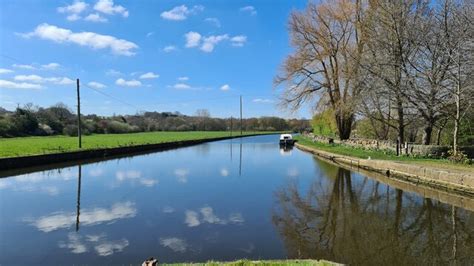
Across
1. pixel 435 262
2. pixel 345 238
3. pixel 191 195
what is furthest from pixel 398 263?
pixel 191 195

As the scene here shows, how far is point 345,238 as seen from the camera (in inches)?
310

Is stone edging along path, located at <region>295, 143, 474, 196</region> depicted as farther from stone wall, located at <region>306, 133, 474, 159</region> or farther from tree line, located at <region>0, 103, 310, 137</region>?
tree line, located at <region>0, 103, 310, 137</region>

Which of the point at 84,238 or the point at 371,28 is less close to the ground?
the point at 371,28

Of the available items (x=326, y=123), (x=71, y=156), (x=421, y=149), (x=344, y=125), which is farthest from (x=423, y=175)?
(x=326, y=123)

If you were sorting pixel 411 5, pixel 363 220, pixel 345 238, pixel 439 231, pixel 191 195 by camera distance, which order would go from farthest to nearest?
pixel 411 5 → pixel 191 195 → pixel 363 220 → pixel 439 231 → pixel 345 238

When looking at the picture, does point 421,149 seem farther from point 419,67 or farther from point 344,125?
point 344,125

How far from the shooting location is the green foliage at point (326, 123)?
38.1 m

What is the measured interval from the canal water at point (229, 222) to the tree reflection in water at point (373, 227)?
2 cm

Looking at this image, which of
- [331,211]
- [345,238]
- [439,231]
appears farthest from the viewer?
[331,211]

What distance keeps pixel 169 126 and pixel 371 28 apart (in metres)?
81.9

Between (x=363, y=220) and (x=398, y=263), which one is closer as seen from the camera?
(x=398, y=263)

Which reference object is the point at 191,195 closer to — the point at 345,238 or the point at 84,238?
the point at 84,238

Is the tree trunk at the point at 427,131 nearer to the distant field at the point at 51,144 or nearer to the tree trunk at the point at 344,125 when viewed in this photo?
the tree trunk at the point at 344,125

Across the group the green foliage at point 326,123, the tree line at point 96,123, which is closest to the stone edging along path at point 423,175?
the green foliage at point 326,123
